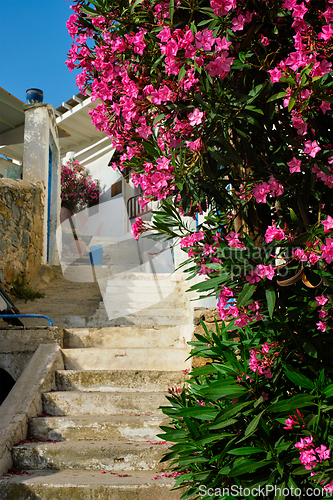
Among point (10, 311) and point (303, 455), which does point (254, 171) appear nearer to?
point (303, 455)

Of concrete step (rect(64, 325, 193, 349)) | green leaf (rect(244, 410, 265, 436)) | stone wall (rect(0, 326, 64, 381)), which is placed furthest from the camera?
concrete step (rect(64, 325, 193, 349))

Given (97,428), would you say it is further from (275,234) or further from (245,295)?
(275,234)

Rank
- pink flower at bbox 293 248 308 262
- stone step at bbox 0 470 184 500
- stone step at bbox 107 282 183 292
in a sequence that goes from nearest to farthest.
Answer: pink flower at bbox 293 248 308 262 → stone step at bbox 0 470 184 500 → stone step at bbox 107 282 183 292

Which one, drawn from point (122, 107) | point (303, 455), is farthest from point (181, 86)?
point (303, 455)

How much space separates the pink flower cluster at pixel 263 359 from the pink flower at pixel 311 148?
31.8 inches

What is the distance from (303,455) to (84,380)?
2.20 m

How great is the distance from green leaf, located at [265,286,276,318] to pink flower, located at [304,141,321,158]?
49 cm

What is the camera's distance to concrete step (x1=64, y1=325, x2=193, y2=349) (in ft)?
12.5

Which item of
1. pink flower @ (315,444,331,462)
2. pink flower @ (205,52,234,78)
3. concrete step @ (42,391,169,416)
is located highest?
pink flower @ (205,52,234,78)

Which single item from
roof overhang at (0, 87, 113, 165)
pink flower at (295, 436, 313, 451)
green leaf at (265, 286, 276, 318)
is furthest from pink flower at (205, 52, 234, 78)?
roof overhang at (0, 87, 113, 165)

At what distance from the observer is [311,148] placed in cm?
133

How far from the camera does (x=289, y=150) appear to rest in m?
1.48

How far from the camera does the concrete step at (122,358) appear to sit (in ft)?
11.6

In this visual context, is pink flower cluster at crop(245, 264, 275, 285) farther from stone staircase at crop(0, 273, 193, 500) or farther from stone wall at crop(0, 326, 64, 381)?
stone wall at crop(0, 326, 64, 381)
